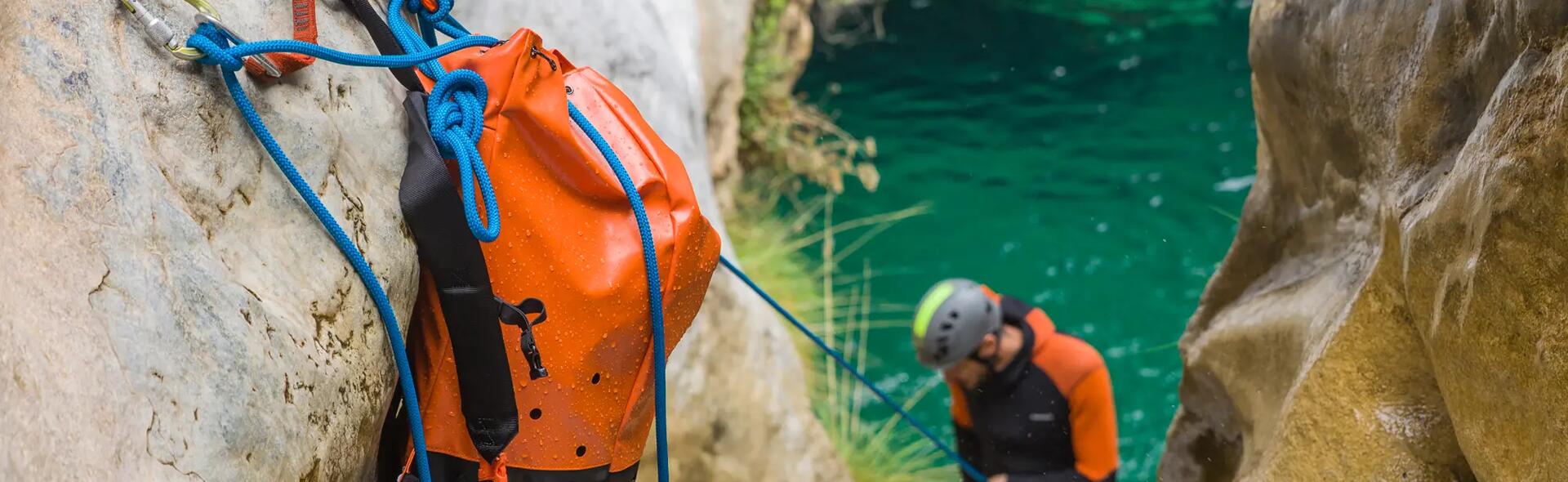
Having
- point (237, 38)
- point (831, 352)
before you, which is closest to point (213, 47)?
point (237, 38)

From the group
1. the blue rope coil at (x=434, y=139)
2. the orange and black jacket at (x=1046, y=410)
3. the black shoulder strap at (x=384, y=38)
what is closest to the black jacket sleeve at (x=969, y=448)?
the orange and black jacket at (x=1046, y=410)

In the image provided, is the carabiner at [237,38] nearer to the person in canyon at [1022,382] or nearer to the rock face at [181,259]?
the rock face at [181,259]

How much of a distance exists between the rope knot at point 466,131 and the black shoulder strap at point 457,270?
28 millimetres

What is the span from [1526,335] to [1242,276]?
1683 mm

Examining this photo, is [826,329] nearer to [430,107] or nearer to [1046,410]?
[1046,410]

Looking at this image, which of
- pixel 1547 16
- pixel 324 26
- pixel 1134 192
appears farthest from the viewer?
pixel 1134 192

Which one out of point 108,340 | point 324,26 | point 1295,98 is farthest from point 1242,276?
point 108,340

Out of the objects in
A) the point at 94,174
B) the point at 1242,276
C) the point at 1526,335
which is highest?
the point at 94,174

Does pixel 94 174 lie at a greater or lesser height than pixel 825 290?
greater

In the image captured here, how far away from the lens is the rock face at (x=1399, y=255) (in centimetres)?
163

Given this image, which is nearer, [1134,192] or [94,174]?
[94,174]

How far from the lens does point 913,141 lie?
474 inches

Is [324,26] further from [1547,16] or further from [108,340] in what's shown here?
[1547,16]

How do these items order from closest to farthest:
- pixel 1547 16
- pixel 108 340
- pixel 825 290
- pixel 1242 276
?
pixel 108 340, pixel 1547 16, pixel 1242 276, pixel 825 290
